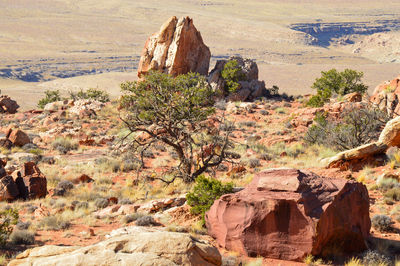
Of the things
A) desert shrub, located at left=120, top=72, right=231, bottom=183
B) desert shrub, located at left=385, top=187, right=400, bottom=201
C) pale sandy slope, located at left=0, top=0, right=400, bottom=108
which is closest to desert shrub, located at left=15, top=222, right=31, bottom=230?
→ desert shrub, located at left=120, top=72, right=231, bottom=183

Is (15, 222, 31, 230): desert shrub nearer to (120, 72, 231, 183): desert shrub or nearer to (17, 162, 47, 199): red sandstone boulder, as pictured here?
(17, 162, 47, 199): red sandstone boulder

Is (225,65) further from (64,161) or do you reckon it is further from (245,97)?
(64,161)

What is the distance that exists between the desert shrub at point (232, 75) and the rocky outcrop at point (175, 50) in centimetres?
255

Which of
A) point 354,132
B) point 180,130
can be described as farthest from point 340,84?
point 180,130

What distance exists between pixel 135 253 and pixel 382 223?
6250 millimetres

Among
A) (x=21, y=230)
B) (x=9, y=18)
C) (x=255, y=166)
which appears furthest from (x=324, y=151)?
(x=9, y=18)

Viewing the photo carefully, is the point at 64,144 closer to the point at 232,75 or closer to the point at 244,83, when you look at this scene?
the point at 232,75

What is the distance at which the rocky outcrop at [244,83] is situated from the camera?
37.2m

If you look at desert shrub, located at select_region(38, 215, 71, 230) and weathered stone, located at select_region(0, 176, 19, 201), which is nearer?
desert shrub, located at select_region(38, 215, 71, 230)

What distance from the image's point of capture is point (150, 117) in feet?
53.0

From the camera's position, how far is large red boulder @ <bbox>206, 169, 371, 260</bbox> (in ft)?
24.2

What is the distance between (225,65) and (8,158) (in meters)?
23.3

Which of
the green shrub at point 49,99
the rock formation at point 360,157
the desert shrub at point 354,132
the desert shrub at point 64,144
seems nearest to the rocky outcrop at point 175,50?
the green shrub at point 49,99

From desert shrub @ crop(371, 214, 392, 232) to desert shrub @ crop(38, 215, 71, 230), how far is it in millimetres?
7168
